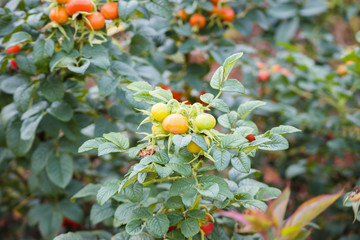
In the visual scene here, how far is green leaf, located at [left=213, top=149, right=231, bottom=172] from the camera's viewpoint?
588 millimetres

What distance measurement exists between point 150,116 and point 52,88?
405mm

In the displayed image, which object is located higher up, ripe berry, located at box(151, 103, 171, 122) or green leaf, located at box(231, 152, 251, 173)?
ripe berry, located at box(151, 103, 171, 122)

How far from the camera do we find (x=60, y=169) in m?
1.02

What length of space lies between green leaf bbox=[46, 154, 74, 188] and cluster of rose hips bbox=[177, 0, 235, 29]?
0.58 metres

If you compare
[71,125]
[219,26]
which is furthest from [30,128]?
[219,26]

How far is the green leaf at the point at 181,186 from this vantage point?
0.61 m

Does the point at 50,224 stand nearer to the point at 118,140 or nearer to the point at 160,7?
the point at 118,140

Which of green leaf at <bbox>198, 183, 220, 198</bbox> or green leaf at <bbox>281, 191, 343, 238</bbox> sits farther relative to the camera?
green leaf at <bbox>198, 183, 220, 198</bbox>

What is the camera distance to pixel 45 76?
949mm

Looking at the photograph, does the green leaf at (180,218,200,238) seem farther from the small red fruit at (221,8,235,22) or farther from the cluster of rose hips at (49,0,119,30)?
the small red fruit at (221,8,235,22)

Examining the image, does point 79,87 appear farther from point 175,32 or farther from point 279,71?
point 279,71

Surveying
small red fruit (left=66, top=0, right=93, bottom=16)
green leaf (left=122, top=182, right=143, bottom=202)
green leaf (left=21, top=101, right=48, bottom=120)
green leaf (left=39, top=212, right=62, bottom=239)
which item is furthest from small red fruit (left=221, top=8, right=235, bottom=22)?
green leaf (left=39, top=212, right=62, bottom=239)

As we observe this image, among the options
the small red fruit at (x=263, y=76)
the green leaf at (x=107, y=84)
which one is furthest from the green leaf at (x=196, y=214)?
the small red fruit at (x=263, y=76)

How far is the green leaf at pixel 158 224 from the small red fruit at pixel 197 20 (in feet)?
2.34
